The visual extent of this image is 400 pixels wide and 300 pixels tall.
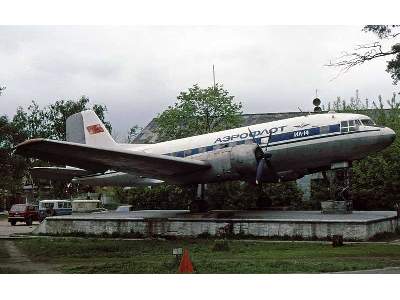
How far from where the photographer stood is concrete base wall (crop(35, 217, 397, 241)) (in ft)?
73.7

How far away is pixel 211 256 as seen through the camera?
61.5ft

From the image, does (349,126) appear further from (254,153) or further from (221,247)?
(221,247)

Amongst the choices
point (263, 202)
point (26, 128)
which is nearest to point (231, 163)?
point (263, 202)

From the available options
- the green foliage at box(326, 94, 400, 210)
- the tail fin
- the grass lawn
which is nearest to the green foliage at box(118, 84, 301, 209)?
the green foliage at box(326, 94, 400, 210)

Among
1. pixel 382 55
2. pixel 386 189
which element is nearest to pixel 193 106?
pixel 386 189

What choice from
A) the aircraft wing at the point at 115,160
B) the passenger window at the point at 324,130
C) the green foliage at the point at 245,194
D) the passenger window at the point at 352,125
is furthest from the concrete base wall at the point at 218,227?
the green foliage at the point at 245,194

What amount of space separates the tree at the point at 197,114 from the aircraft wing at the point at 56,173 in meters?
12.4

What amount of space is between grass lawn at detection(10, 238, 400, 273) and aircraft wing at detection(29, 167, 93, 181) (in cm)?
575

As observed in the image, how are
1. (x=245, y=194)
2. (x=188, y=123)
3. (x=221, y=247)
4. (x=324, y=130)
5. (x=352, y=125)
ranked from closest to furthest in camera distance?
1. (x=221, y=247)
2. (x=352, y=125)
3. (x=324, y=130)
4. (x=245, y=194)
5. (x=188, y=123)

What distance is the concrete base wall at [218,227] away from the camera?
22.5m

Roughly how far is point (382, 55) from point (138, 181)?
650 inches

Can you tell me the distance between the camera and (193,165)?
2605 centimetres

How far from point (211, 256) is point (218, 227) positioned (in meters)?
6.64

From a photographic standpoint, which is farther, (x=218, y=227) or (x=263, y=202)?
(x=263, y=202)
